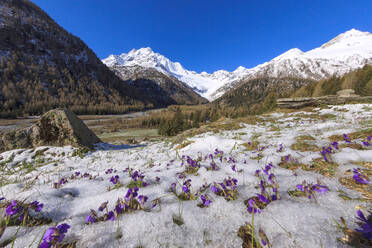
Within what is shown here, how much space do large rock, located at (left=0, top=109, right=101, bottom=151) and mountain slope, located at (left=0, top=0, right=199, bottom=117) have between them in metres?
74.4

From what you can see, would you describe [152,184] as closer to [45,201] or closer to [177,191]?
[177,191]

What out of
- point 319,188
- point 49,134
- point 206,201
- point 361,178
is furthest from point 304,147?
point 49,134

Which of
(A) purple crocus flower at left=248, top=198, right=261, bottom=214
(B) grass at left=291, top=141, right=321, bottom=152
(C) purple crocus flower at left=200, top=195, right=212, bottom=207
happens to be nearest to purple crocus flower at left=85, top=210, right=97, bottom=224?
(C) purple crocus flower at left=200, top=195, right=212, bottom=207

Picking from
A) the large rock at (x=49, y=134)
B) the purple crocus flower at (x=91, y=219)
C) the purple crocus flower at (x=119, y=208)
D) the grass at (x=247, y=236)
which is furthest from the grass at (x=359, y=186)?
the large rock at (x=49, y=134)

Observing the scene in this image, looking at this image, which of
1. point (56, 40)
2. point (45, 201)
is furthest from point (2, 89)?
→ point (45, 201)

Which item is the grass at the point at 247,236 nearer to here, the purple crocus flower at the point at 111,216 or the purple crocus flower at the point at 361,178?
the purple crocus flower at the point at 111,216

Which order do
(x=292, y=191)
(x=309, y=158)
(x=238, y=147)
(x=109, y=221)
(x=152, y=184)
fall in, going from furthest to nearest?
(x=238, y=147) < (x=309, y=158) < (x=152, y=184) < (x=292, y=191) < (x=109, y=221)

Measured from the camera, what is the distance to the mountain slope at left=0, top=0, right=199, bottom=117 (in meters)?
63.8

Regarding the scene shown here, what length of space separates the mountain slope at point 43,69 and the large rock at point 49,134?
74404 millimetres

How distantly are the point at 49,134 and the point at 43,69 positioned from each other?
10659 cm

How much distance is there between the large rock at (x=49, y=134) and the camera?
7273 mm

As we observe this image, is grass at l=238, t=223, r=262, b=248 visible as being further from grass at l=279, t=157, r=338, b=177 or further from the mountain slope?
the mountain slope

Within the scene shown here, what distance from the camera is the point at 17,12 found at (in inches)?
3228

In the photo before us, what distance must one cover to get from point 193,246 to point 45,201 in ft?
6.02
